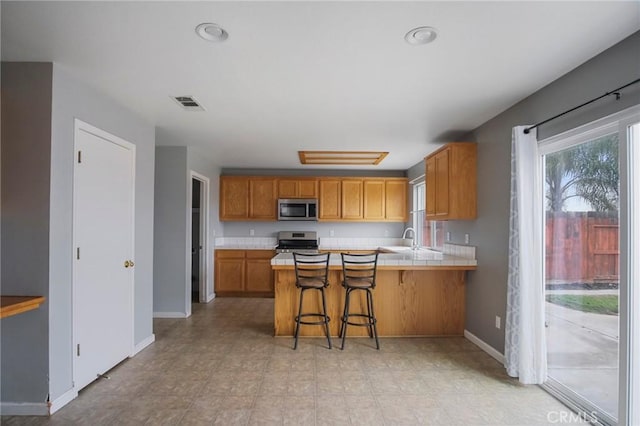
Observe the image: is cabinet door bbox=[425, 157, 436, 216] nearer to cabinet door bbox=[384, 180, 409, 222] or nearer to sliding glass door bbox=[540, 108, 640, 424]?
sliding glass door bbox=[540, 108, 640, 424]

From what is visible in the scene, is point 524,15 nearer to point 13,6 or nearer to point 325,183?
point 13,6

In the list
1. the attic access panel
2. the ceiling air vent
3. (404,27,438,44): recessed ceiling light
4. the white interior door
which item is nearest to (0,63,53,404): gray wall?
the white interior door

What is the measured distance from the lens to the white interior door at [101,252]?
2592 mm

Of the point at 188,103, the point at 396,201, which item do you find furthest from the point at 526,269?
the point at 396,201

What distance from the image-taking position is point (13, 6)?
1679 mm

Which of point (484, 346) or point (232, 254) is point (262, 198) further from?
point (484, 346)

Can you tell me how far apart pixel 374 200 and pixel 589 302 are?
4.27 m

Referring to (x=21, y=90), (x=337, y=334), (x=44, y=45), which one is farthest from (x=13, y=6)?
(x=337, y=334)

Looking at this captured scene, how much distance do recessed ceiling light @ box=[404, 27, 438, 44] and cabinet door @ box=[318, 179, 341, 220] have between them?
4480 millimetres

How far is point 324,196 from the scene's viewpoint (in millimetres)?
6422

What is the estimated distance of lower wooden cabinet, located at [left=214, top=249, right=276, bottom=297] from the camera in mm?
6145

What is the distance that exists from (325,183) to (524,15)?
15.8ft

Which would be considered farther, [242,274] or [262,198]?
[262,198]

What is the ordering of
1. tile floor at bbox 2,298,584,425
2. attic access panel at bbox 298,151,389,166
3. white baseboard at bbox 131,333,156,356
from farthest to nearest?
attic access panel at bbox 298,151,389,166
white baseboard at bbox 131,333,156,356
tile floor at bbox 2,298,584,425
